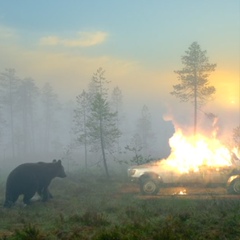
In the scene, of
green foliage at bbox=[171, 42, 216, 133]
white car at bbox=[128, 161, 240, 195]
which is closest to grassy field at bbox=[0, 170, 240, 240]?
white car at bbox=[128, 161, 240, 195]

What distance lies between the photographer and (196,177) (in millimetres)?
15867

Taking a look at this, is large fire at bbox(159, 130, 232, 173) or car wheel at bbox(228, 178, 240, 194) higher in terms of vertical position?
large fire at bbox(159, 130, 232, 173)

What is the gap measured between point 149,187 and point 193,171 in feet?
8.73

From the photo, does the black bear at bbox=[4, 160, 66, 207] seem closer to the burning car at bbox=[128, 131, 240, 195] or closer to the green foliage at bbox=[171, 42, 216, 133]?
the burning car at bbox=[128, 131, 240, 195]

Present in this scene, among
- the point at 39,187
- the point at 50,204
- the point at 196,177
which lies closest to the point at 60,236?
the point at 50,204

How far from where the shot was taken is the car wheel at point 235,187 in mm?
14797

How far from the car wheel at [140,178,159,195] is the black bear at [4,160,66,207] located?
5244mm

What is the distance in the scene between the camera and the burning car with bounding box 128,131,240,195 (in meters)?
15.7

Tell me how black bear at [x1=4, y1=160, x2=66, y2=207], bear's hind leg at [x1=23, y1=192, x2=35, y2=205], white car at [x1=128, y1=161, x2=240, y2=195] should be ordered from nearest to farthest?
black bear at [x1=4, y1=160, x2=66, y2=207], bear's hind leg at [x1=23, y1=192, x2=35, y2=205], white car at [x1=128, y1=161, x2=240, y2=195]

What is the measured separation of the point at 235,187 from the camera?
14.8 metres

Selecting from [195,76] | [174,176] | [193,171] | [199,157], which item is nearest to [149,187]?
[174,176]

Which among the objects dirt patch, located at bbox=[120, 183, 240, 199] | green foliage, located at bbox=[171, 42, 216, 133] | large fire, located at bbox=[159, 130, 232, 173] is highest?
green foliage, located at bbox=[171, 42, 216, 133]

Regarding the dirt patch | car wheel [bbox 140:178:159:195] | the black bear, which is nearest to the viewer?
the black bear

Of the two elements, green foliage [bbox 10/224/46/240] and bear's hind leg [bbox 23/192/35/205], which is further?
bear's hind leg [bbox 23/192/35/205]
